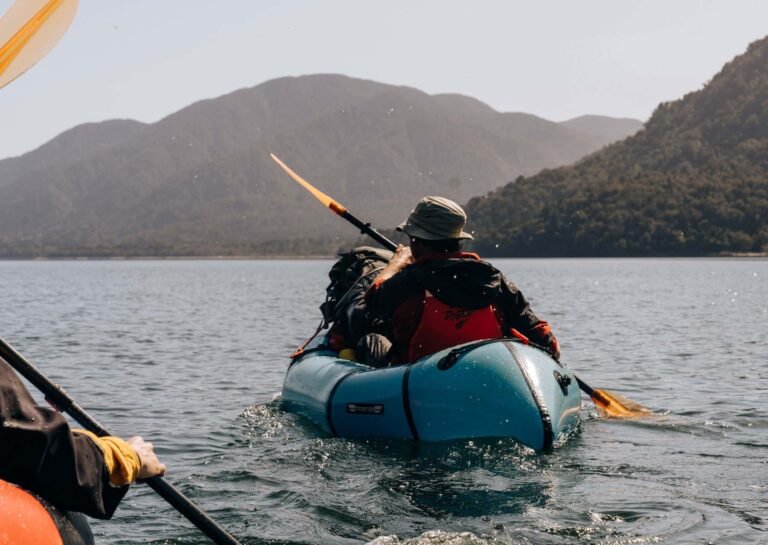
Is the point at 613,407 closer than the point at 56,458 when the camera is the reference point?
No

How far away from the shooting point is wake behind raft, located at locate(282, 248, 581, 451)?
7.81 metres

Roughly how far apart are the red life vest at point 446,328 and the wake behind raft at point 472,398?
35 cm

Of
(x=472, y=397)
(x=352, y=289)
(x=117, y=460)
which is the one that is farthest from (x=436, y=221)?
(x=117, y=460)

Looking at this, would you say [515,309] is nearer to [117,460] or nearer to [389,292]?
[389,292]

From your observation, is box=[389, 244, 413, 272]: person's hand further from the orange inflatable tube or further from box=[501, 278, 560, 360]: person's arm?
the orange inflatable tube

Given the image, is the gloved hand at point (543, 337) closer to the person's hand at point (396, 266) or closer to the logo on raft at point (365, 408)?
the person's hand at point (396, 266)

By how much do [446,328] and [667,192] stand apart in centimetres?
10260

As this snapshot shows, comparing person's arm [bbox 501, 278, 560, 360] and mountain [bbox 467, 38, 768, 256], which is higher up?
mountain [bbox 467, 38, 768, 256]

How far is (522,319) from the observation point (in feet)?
29.8

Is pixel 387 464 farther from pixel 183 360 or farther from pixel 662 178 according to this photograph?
pixel 662 178

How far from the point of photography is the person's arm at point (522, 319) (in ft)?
29.1

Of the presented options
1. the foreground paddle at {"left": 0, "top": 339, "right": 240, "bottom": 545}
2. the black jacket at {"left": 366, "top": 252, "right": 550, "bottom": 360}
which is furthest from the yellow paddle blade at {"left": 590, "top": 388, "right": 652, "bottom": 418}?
the foreground paddle at {"left": 0, "top": 339, "right": 240, "bottom": 545}

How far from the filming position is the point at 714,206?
326 feet

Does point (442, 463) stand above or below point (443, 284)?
below
